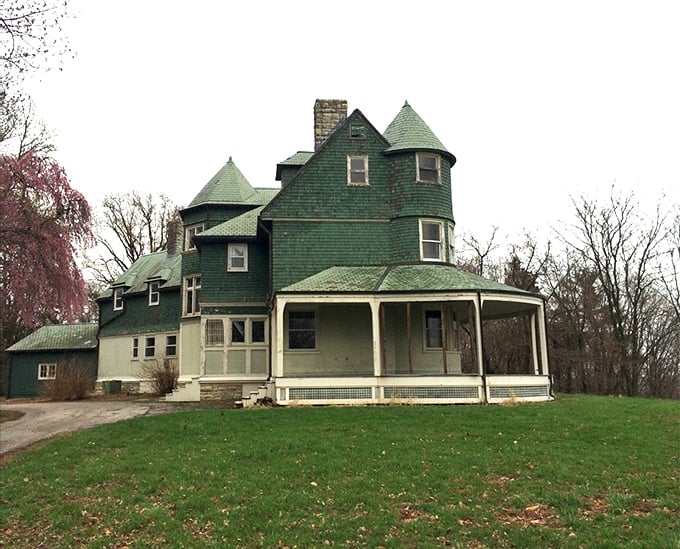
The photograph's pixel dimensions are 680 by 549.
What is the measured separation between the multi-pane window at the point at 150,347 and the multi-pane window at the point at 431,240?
15954 mm

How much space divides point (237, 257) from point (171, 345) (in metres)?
8.70

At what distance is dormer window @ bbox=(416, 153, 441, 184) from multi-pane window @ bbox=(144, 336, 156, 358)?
54.2ft

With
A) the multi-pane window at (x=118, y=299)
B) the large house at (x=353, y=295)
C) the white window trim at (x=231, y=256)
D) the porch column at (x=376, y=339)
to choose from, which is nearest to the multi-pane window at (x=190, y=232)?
the large house at (x=353, y=295)

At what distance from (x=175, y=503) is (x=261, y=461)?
2.25m

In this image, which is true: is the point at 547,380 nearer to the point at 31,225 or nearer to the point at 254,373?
the point at 254,373

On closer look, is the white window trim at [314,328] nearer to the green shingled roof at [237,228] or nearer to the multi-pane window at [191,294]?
the green shingled roof at [237,228]

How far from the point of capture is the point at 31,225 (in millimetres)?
15836

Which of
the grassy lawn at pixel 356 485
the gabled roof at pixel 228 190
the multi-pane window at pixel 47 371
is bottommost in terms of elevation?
the grassy lawn at pixel 356 485

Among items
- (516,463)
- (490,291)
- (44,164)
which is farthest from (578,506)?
(44,164)

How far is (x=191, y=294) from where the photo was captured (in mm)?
26469

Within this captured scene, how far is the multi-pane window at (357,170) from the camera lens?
72.3ft

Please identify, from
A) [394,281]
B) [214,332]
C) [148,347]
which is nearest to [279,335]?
[394,281]

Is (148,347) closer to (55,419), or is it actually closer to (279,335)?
(55,419)

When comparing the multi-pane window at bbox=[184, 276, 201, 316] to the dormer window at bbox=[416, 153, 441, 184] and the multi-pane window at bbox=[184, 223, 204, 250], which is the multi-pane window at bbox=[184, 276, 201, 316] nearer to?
the multi-pane window at bbox=[184, 223, 204, 250]
